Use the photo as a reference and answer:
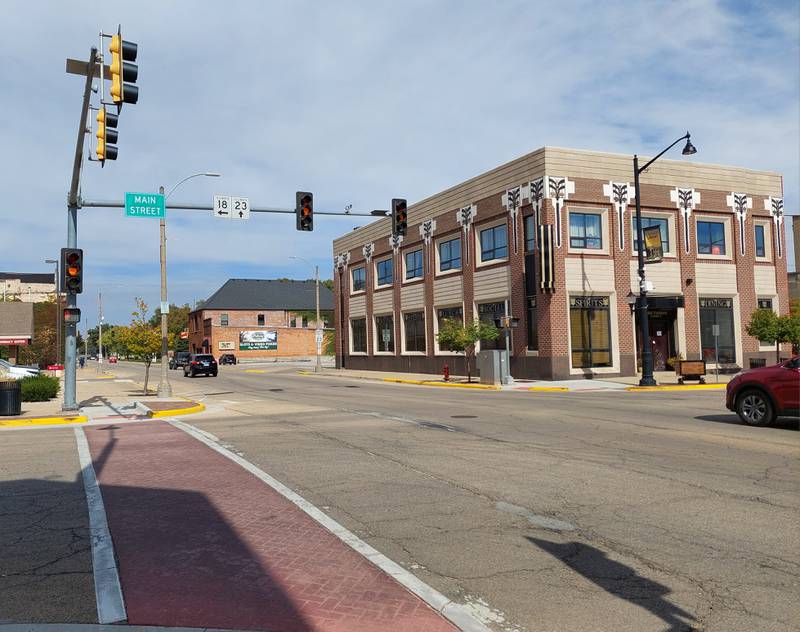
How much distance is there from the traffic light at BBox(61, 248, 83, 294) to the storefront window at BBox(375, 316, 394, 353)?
28314mm

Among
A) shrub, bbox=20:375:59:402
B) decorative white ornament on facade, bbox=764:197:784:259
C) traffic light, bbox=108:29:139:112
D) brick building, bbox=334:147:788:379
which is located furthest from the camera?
decorative white ornament on facade, bbox=764:197:784:259

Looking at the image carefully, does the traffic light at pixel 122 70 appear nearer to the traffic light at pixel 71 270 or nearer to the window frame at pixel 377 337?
the traffic light at pixel 71 270

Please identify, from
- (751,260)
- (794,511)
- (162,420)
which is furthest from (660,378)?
(794,511)

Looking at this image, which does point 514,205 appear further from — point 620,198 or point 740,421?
point 740,421

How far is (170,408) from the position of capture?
19641 millimetres

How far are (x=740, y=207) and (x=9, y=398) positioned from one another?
3445cm

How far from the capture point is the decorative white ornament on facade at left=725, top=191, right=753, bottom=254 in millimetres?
34844

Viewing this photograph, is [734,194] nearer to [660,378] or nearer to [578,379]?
[660,378]

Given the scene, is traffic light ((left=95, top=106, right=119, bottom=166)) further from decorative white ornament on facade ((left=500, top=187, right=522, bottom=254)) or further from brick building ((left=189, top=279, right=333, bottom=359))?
brick building ((left=189, top=279, right=333, bottom=359))

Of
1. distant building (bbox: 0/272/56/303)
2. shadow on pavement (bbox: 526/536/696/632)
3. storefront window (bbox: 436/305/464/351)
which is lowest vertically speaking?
shadow on pavement (bbox: 526/536/696/632)

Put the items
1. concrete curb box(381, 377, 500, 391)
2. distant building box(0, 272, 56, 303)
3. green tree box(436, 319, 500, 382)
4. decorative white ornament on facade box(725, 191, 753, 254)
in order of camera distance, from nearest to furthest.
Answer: concrete curb box(381, 377, 500, 391) < green tree box(436, 319, 500, 382) < decorative white ornament on facade box(725, 191, 753, 254) < distant building box(0, 272, 56, 303)

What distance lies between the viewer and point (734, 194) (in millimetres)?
34969

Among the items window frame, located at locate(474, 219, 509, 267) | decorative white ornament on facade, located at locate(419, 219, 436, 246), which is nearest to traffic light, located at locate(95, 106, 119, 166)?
window frame, located at locate(474, 219, 509, 267)

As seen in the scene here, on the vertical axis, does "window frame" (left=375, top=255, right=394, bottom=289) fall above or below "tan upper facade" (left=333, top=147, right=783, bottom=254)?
below
